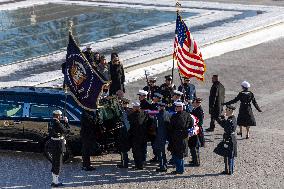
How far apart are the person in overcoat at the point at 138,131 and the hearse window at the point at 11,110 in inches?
104

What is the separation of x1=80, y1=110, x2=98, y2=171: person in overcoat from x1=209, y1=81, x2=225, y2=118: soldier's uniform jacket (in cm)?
400

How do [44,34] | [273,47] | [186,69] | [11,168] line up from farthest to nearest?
[44,34] < [273,47] < [186,69] < [11,168]

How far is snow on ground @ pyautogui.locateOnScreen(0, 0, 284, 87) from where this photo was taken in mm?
26666

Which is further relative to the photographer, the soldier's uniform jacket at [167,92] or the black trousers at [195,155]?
the soldier's uniform jacket at [167,92]

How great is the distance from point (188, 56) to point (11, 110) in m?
4.45

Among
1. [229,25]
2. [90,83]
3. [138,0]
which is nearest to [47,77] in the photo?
[90,83]

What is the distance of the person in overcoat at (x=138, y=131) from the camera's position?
1500 centimetres

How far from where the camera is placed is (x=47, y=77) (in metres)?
25.0

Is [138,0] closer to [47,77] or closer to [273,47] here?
[273,47]

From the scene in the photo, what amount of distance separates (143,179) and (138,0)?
29985 mm

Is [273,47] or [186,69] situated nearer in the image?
[186,69]

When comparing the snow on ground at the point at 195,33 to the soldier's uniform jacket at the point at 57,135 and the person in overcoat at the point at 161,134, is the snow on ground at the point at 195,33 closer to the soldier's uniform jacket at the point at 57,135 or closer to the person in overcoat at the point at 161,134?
the person in overcoat at the point at 161,134

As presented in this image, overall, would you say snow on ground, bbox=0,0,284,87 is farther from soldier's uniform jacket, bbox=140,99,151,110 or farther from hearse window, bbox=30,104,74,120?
soldier's uniform jacket, bbox=140,99,151,110

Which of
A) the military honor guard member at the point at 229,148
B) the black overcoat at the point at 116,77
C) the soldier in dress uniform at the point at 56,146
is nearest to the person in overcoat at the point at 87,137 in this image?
the soldier in dress uniform at the point at 56,146
